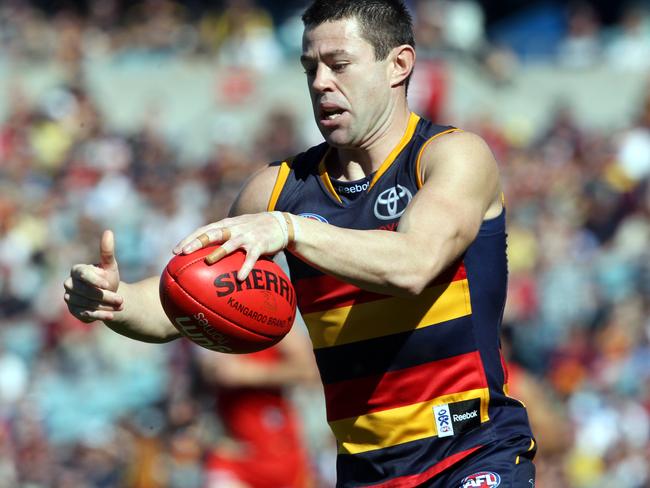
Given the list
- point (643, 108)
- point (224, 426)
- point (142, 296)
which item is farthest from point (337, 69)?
point (643, 108)

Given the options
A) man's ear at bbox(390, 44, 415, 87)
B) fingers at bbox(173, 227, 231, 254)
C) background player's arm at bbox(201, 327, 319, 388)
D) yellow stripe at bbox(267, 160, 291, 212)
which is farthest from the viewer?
background player's arm at bbox(201, 327, 319, 388)

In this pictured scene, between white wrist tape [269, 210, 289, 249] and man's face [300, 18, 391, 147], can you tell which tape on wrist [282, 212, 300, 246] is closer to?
white wrist tape [269, 210, 289, 249]

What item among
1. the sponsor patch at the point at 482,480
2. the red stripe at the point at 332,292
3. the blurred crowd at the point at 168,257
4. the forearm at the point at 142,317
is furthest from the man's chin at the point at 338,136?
the blurred crowd at the point at 168,257

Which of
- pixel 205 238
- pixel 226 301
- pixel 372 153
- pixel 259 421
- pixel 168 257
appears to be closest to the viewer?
pixel 205 238

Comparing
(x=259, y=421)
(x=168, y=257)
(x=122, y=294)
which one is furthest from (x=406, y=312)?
(x=168, y=257)

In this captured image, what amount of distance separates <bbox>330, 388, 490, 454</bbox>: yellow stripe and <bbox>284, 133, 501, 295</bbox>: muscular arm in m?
0.58

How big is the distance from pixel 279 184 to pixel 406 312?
720mm

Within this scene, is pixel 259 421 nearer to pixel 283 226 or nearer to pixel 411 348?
pixel 411 348

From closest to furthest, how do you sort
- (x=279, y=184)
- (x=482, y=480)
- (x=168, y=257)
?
(x=482, y=480)
(x=279, y=184)
(x=168, y=257)

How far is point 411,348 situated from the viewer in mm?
3961

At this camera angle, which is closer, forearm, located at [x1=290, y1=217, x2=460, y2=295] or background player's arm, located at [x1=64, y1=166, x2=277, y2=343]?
forearm, located at [x1=290, y1=217, x2=460, y2=295]

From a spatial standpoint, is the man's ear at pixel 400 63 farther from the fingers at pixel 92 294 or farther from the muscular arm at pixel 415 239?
the fingers at pixel 92 294

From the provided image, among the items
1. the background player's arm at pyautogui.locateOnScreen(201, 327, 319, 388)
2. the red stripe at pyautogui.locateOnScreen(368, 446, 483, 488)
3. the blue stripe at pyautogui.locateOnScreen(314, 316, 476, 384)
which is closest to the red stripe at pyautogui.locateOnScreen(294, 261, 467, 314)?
the blue stripe at pyautogui.locateOnScreen(314, 316, 476, 384)

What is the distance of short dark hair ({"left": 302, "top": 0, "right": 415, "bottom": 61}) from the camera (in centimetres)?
403
